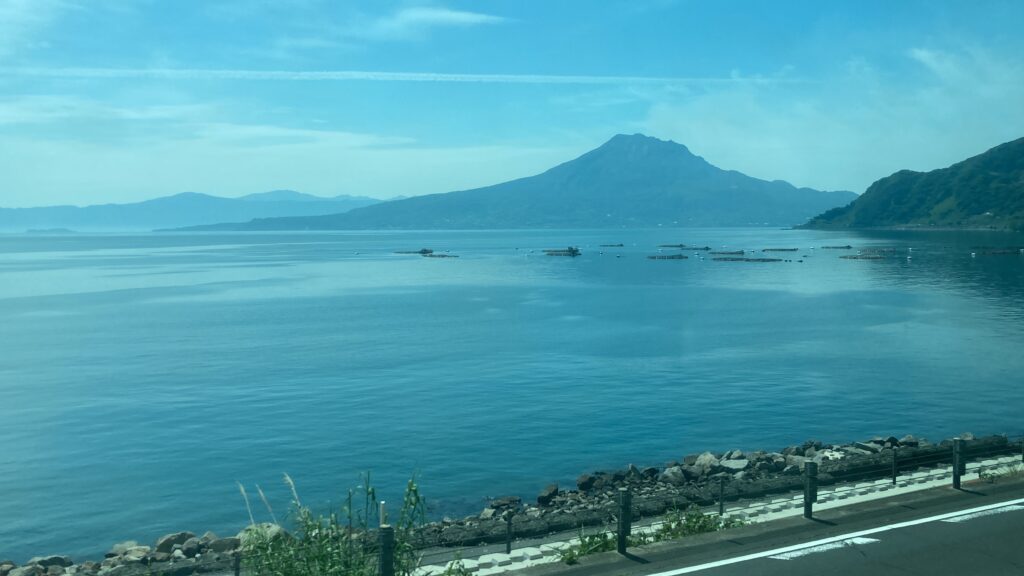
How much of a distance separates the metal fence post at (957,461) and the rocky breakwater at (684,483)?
1.58 meters

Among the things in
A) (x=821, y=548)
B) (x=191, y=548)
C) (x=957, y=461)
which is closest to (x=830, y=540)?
(x=821, y=548)

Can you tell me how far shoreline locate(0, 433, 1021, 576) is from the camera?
48.0 feet

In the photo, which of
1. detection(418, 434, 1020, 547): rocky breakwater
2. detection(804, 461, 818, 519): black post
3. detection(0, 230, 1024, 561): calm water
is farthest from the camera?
detection(0, 230, 1024, 561): calm water

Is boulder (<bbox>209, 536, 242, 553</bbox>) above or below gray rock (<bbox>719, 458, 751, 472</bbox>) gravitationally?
below

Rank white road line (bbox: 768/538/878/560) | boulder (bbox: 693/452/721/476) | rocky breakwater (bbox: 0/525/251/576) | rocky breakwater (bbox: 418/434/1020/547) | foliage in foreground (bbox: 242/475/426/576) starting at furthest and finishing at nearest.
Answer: boulder (bbox: 693/452/721/476) → rocky breakwater (bbox: 0/525/251/576) → rocky breakwater (bbox: 418/434/1020/547) → white road line (bbox: 768/538/878/560) → foliage in foreground (bbox: 242/475/426/576)

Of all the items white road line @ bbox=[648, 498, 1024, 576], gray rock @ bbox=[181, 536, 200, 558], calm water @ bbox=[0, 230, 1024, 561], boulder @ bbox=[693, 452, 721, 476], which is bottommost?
calm water @ bbox=[0, 230, 1024, 561]

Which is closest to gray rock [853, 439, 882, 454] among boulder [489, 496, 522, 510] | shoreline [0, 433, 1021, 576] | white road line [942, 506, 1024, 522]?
shoreline [0, 433, 1021, 576]

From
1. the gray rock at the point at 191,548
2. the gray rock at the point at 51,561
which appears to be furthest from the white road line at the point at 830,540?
the gray rock at the point at 51,561

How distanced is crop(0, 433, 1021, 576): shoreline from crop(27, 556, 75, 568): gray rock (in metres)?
0.02

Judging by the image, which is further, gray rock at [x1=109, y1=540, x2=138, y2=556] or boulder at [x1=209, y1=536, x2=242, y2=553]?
gray rock at [x1=109, y1=540, x2=138, y2=556]

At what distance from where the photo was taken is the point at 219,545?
1661 cm

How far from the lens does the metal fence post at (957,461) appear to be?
476 inches

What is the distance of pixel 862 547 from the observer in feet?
31.5

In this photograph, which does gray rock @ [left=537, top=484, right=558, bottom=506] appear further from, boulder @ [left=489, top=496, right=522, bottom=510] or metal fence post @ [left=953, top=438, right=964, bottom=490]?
metal fence post @ [left=953, top=438, right=964, bottom=490]
